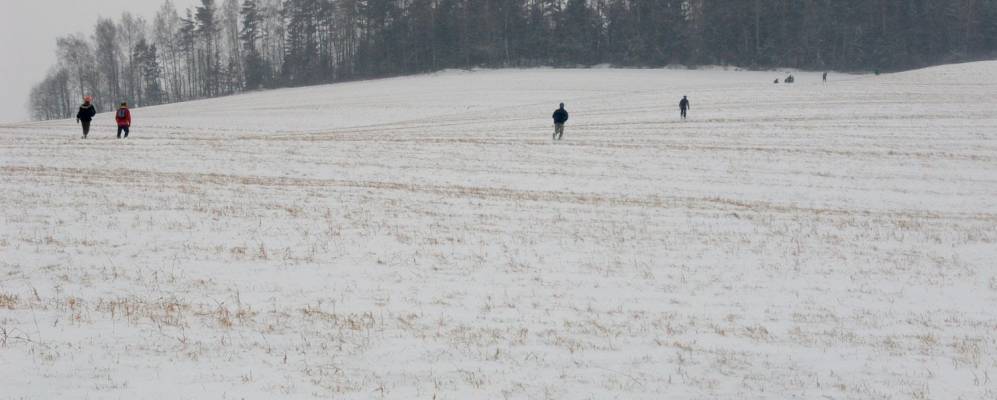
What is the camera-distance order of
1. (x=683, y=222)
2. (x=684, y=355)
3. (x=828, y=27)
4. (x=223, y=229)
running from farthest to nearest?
(x=828, y=27) → (x=683, y=222) → (x=223, y=229) → (x=684, y=355)

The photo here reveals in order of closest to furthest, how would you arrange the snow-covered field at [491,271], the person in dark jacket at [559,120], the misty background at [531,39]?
the snow-covered field at [491,271]
the person in dark jacket at [559,120]
the misty background at [531,39]

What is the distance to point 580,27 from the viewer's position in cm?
9081

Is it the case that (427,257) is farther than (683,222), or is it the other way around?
(683,222)

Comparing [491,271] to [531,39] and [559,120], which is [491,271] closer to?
[559,120]

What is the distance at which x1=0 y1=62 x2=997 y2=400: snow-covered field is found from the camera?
Result: 23.5 feet

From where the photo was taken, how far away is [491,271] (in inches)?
452

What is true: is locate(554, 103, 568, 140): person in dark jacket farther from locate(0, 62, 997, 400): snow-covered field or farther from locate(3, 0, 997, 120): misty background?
locate(3, 0, 997, 120): misty background

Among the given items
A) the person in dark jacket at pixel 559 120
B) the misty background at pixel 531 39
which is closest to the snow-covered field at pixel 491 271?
the person in dark jacket at pixel 559 120

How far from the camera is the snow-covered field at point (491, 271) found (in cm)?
716

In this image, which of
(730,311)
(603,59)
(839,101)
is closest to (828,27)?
(603,59)

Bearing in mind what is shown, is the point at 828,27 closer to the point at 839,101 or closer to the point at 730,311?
the point at 839,101

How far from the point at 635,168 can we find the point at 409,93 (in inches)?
1626

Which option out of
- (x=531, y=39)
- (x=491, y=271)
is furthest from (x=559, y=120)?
(x=531, y=39)

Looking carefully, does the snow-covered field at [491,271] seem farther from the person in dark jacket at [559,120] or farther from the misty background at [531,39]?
the misty background at [531,39]
